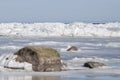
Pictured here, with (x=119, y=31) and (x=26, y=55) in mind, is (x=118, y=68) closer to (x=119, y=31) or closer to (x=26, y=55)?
(x=26, y=55)

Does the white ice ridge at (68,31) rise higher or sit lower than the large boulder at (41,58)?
higher

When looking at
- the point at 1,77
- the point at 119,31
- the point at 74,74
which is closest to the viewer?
the point at 1,77

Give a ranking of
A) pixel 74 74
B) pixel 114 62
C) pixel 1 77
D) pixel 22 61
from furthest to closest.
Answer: pixel 114 62 < pixel 22 61 < pixel 74 74 < pixel 1 77

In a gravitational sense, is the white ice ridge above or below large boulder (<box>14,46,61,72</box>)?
above

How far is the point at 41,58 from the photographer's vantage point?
1867 cm

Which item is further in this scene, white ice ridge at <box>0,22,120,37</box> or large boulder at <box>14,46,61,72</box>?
white ice ridge at <box>0,22,120,37</box>

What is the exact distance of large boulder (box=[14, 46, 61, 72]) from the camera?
61.4ft

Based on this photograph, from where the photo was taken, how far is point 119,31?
6719 centimetres

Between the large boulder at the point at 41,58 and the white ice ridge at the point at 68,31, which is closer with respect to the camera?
the large boulder at the point at 41,58

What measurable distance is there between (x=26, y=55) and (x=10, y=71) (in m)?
1.01

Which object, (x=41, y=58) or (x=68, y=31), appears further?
(x=68, y=31)

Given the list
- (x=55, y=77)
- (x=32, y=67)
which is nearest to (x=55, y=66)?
(x=32, y=67)

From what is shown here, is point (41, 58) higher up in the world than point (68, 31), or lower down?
lower down

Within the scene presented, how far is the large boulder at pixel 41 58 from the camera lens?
61.4ft
